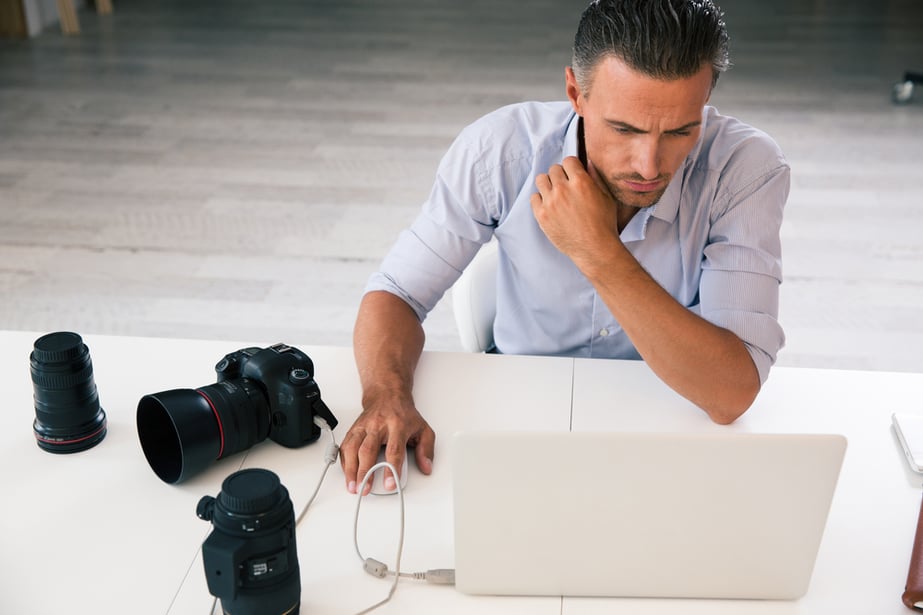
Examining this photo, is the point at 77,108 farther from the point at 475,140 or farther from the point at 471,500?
the point at 471,500

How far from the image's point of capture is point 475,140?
1728mm

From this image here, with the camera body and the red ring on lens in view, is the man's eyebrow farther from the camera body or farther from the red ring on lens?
the red ring on lens

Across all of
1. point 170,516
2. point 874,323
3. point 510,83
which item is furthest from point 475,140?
point 510,83

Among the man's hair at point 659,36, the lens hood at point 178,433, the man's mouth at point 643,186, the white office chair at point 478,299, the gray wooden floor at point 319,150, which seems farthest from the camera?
the gray wooden floor at point 319,150

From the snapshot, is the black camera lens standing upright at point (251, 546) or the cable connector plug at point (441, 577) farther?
the cable connector plug at point (441, 577)

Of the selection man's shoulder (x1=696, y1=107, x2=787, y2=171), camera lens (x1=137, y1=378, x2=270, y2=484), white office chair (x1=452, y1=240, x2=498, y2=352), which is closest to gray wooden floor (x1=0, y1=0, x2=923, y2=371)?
white office chair (x1=452, y1=240, x2=498, y2=352)

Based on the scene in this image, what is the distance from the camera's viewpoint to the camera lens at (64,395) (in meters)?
1.34

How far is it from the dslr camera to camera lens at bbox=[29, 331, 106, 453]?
0.08m

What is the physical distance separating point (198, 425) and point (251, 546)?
0.32m

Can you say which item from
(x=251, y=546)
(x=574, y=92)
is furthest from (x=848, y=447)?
(x=251, y=546)

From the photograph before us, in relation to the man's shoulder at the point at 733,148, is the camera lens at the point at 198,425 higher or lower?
lower

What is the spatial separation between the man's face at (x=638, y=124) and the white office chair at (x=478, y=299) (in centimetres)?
32

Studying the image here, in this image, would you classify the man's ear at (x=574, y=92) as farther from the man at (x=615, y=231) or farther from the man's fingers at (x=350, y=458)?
the man's fingers at (x=350, y=458)

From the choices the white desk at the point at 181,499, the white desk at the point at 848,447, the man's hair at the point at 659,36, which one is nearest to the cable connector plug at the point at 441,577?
the white desk at the point at 181,499
